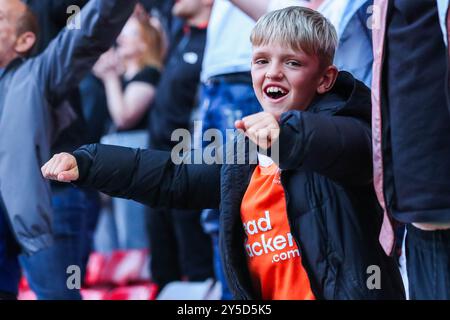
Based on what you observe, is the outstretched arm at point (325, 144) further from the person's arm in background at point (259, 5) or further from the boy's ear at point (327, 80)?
the person's arm in background at point (259, 5)

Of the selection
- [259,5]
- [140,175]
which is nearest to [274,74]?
[140,175]

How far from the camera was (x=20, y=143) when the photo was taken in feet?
13.0

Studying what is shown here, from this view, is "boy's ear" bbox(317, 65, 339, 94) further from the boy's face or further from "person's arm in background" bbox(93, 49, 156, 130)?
"person's arm in background" bbox(93, 49, 156, 130)

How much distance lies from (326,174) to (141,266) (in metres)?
4.13

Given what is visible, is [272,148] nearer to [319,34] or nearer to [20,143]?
[319,34]

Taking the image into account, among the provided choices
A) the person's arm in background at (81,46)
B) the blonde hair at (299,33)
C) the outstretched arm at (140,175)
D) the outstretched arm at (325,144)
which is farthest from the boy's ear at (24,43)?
the outstretched arm at (325,144)

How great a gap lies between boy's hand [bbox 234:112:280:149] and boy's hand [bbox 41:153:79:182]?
625 mm

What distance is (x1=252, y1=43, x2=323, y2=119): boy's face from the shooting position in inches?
115

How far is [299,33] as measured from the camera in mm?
2926

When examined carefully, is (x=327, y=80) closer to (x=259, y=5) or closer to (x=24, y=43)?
(x=259, y=5)

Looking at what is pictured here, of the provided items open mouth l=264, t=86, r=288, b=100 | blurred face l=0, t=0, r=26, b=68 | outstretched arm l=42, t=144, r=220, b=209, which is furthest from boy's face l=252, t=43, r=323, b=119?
blurred face l=0, t=0, r=26, b=68

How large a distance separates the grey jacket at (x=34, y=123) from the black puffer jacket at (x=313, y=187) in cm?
101

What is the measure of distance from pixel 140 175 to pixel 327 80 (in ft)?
2.19

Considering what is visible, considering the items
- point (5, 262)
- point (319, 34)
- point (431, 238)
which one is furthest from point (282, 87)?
point (5, 262)
